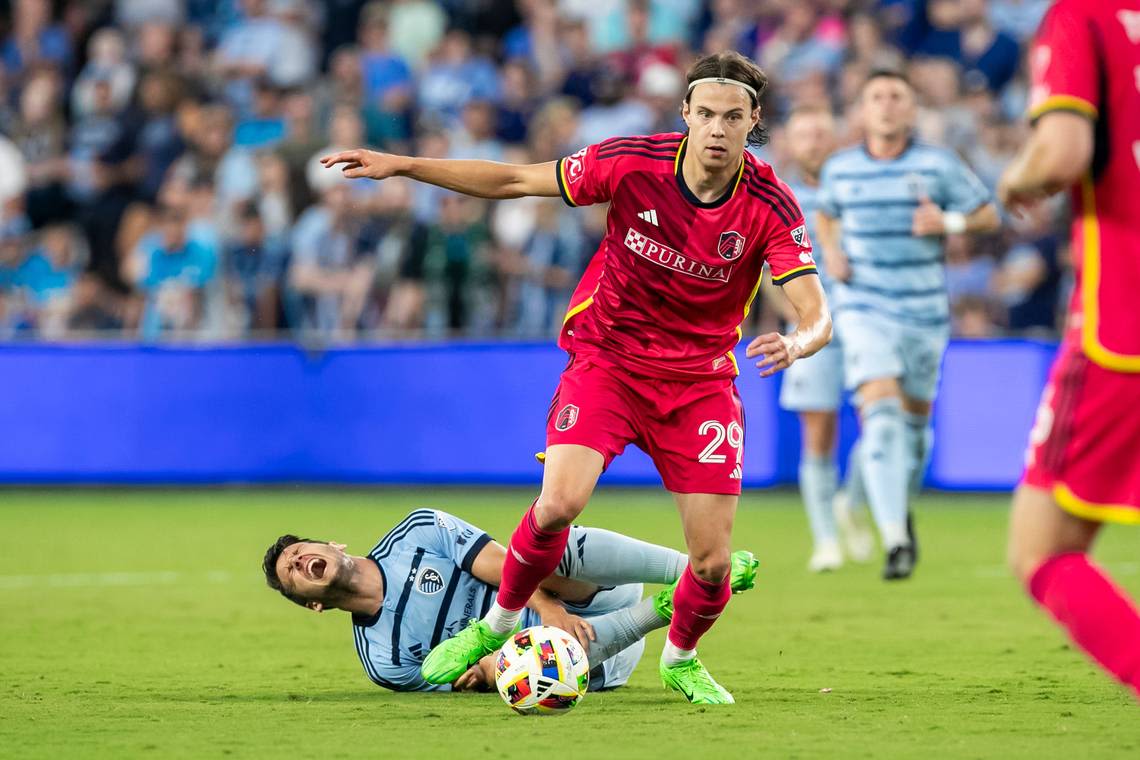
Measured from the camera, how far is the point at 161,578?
10820 millimetres

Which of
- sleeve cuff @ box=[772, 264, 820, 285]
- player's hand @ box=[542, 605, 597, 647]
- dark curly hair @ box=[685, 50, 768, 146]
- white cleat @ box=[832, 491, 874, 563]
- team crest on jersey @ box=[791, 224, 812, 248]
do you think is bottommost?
white cleat @ box=[832, 491, 874, 563]

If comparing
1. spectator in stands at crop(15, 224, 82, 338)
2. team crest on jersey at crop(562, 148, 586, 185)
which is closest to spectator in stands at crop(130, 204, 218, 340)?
spectator in stands at crop(15, 224, 82, 338)

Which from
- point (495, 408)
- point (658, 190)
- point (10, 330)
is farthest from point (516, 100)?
point (658, 190)

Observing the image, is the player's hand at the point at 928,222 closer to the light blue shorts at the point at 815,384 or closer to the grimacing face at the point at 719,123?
the light blue shorts at the point at 815,384

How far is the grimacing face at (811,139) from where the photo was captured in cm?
1133

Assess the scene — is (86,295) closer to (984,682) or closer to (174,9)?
(174,9)

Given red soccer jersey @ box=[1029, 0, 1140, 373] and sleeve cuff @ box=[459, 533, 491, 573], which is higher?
red soccer jersey @ box=[1029, 0, 1140, 373]

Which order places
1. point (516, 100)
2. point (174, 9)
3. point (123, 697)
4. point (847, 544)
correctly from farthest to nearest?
point (174, 9) < point (516, 100) < point (847, 544) < point (123, 697)

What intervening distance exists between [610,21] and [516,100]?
157cm

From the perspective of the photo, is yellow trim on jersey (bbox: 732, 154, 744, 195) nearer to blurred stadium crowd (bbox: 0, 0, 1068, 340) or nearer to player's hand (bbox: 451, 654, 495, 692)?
player's hand (bbox: 451, 654, 495, 692)

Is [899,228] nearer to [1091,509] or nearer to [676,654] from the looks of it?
[676,654]

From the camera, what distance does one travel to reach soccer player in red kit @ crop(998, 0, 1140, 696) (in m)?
4.36

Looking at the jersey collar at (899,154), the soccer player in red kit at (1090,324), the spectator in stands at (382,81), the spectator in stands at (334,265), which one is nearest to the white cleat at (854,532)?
the jersey collar at (899,154)

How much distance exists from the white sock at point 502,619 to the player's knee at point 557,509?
0.43 meters
